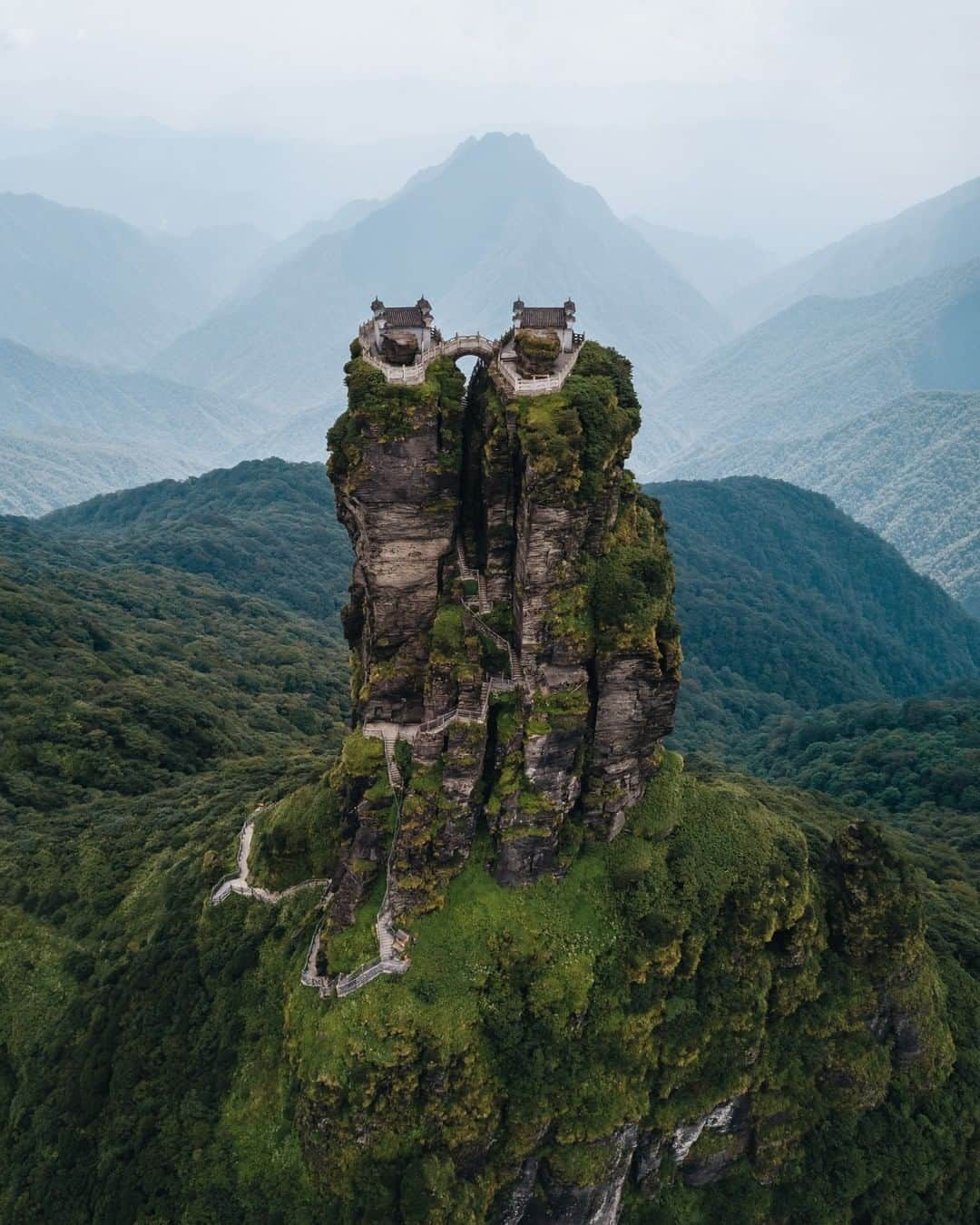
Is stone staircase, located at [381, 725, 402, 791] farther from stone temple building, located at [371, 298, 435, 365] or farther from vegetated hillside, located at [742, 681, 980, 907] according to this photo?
vegetated hillside, located at [742, 681, 980, 907]

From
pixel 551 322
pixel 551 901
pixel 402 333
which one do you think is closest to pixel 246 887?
pixel 551 901

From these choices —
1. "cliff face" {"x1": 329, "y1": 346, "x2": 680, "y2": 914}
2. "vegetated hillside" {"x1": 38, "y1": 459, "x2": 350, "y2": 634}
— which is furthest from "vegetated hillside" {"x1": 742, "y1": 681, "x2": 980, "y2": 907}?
"vegetated hillside" {"x1": 38, "y1": 459, "x2": 350, "y2": 634}

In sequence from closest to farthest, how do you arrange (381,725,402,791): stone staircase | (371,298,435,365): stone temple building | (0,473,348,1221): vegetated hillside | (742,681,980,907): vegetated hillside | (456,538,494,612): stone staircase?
(371,298,435,365): stone temple building → (456,538,494,612): stone staircase → (381,725,402,791): stone staircase → (0,473,348,1221): vegetated hillside → (742,681,980,907): vegetated hillside

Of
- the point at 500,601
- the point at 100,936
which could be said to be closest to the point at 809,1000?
the point at 500,601

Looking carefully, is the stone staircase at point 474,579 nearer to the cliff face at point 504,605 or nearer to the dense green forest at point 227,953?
the cliff face at point 504,605

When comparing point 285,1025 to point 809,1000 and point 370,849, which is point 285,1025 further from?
point 809,1000

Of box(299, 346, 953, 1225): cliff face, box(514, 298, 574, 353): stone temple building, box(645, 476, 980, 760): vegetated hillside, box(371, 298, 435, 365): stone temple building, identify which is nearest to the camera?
box(299, 346, 953, 1225): cliff face

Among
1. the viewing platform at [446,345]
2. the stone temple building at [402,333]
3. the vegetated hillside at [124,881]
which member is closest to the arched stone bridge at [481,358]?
the viewing platform at [446,345]
